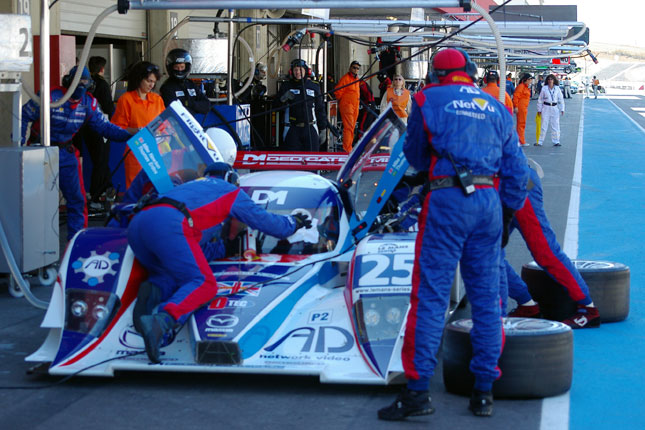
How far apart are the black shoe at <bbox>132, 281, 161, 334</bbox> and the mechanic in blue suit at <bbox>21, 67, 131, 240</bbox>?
367 centimetres

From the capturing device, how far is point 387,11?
1866 centimetres

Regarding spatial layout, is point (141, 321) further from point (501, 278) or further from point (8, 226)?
point (8, 226)

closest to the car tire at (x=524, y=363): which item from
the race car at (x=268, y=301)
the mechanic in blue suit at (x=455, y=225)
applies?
the mechanic in blue suit at (x=455, y=225)

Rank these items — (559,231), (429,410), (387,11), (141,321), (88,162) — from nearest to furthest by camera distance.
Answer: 1. (429,410)
2. (141,321)
3. (559,231)
4. (88,162)
5. (387,11)

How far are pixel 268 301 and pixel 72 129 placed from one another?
418 cm

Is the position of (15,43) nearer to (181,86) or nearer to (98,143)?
(181,86)

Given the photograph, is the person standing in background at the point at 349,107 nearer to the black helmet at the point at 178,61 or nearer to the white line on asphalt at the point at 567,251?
the white line on asphalt at the point at 567,251

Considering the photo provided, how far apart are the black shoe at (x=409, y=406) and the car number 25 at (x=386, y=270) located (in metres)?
0.93

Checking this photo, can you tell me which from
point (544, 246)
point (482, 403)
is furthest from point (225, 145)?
point (482, 403)

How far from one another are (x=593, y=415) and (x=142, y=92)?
667cm

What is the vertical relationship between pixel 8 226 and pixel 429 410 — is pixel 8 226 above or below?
above

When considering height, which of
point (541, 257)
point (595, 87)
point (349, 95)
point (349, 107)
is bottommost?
point (541, 257)

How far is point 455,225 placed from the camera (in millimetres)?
5000

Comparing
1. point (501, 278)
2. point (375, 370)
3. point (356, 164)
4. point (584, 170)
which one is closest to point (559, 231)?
point (356, 164)
